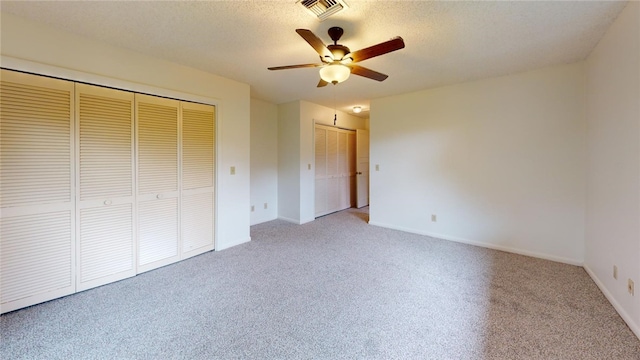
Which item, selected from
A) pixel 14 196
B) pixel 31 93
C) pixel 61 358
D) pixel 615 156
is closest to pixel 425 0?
pixel 615 156

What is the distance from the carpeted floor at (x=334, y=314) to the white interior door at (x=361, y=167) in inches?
131

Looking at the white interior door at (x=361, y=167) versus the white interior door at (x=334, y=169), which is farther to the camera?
the white interior door at (x=361, y=167)

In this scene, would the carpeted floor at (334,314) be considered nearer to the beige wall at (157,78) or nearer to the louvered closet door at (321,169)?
the beige wall at (157,78)

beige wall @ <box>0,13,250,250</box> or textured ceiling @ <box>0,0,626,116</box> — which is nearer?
textured ceiling @ <box>0,0,626,116</box>

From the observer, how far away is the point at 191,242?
3.12 metres

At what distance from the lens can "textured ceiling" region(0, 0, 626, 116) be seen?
6.07 feet

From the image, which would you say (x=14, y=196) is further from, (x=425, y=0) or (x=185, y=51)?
(x=425, y=0)

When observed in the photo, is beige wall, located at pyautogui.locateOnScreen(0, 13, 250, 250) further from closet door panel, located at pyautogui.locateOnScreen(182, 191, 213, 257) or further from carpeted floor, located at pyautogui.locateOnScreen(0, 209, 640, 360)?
carpeted floor, located at pyautogui.locateOnScreen(0, 209, 640, 360)

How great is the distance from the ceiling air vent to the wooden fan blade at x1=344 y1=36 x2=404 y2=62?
32cm

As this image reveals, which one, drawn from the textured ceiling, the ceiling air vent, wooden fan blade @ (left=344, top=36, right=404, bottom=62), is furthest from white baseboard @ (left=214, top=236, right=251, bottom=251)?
the ceiling air vent

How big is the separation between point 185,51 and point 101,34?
2.16 feet

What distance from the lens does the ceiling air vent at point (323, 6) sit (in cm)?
175

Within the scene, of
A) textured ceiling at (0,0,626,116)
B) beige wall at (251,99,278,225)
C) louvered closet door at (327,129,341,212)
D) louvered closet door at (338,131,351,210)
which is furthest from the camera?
louvered closet door at (338,131,351,210)

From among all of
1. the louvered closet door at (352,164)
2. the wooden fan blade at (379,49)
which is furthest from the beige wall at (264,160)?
the wooden fan blade at (379,49)
